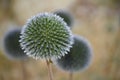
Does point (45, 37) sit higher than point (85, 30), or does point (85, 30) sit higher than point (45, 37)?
point (85, 30)

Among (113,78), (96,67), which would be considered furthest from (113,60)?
(96,67)

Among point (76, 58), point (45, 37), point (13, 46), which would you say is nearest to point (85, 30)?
point (13, 46)

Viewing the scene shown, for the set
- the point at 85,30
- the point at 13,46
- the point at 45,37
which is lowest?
the point at 45,37

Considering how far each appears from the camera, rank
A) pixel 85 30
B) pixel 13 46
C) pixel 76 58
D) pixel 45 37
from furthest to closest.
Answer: pixel 85 30 → pixel 13 46 → pixel 76 58 → pixel 45 37

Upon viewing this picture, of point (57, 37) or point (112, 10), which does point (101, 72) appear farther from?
point (57, 37)

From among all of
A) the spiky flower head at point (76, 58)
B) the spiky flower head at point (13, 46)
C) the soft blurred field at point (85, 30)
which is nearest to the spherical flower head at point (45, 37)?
the spiky flower head at point (76, 58)

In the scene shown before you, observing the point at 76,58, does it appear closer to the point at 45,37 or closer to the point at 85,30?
the point at 45,37
